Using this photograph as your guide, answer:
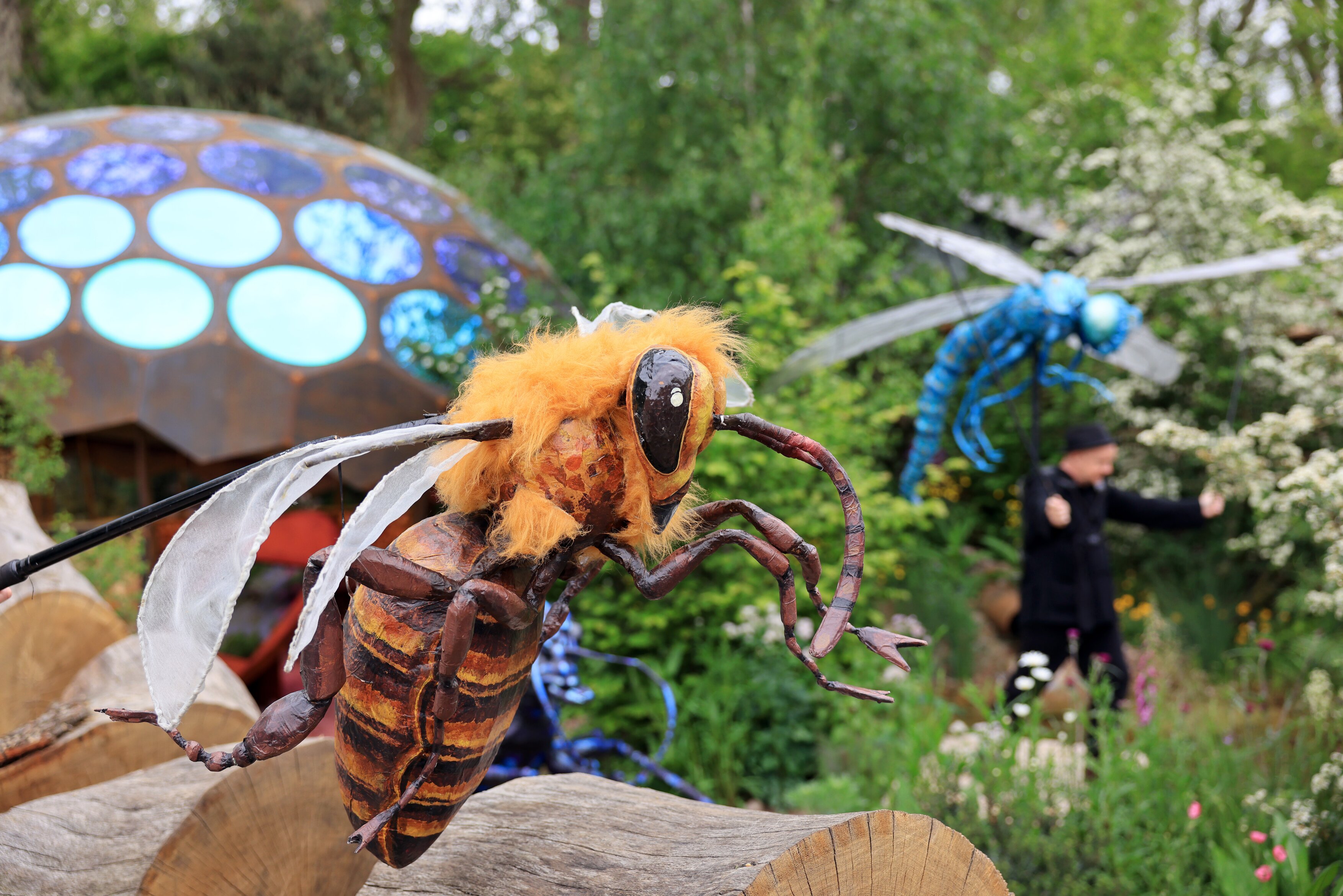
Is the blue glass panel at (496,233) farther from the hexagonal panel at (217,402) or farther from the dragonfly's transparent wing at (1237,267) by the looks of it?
the dragonfly's transparent wing at (1237,267)

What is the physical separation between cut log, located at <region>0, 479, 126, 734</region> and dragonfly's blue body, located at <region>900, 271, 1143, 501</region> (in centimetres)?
348

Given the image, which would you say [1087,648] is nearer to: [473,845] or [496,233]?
[473,845]

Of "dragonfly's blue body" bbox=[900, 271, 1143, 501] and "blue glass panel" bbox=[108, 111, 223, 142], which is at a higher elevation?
"blue glass panel" bbox=[108, 111, 223, 142]

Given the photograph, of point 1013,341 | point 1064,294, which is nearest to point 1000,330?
point 1013,341

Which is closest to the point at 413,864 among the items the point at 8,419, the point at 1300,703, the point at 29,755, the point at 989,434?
the point at 29,755

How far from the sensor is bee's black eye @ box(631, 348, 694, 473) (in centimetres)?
147

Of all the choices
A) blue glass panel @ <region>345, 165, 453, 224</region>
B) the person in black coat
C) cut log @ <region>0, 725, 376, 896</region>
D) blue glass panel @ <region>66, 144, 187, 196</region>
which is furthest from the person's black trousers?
blue glass panel @ <region>66, 144, 187, 196</region>

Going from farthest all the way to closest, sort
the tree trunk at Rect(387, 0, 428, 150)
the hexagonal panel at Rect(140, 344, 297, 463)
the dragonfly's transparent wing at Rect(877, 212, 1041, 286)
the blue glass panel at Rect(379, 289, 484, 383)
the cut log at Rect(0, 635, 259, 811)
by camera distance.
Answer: the tree trunk at Rect(387, 0, 428, 150)
the blue glass panel at Rect(379, 289, 484, 383)
the hexagonal panel at Rect(140, 344, 297, 463)
the dragonfly's transparent wing at Rect(877, 212, 1041, 286)
the cut log at Rect(0, 635, 259, 811)

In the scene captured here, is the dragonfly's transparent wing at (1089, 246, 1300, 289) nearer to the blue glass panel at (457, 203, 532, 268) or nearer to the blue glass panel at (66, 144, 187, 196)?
the blue glass panel at (457, 203, 532, 268)

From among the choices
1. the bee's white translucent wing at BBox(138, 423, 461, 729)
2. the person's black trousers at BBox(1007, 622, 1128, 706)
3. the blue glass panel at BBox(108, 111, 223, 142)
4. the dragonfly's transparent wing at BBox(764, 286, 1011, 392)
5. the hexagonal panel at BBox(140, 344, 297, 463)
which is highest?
the bee's white translucent wing at BBox(138, 423, 461, 729)

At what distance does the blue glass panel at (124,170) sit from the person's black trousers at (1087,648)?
16.1 ft

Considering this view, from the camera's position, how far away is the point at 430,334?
5219mm

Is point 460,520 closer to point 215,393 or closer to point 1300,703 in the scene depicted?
point 215,393

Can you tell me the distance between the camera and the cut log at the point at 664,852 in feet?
4.79
